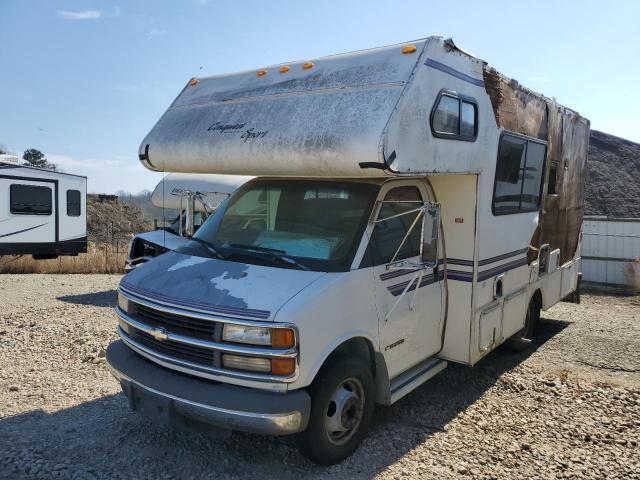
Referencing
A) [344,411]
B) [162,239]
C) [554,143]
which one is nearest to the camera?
[344,411]

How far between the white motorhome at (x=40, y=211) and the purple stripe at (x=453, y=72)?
12.4 meters

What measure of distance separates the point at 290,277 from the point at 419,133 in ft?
4.87

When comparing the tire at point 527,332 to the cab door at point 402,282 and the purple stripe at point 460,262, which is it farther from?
the cab door at point 402,282

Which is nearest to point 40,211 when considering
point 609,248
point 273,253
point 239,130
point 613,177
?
point 239,130

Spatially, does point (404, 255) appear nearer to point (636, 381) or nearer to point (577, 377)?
point (577, 377)

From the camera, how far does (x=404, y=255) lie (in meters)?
4.56

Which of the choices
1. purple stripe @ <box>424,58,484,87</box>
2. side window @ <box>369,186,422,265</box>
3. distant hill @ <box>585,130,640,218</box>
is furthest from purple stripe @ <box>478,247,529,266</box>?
distant hill @ <box>585,130,640,218</box>

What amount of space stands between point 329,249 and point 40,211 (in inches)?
501

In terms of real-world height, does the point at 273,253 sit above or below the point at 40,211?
above

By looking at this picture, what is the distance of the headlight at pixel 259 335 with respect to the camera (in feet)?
11.2

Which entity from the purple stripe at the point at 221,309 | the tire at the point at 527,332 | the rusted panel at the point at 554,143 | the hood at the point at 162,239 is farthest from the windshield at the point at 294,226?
the hood at the point at 162,239

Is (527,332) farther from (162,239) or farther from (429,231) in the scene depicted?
(162,239)

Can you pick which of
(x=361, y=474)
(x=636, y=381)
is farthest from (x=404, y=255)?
(x=636, y=381)

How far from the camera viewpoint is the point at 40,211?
1435 centimetres
